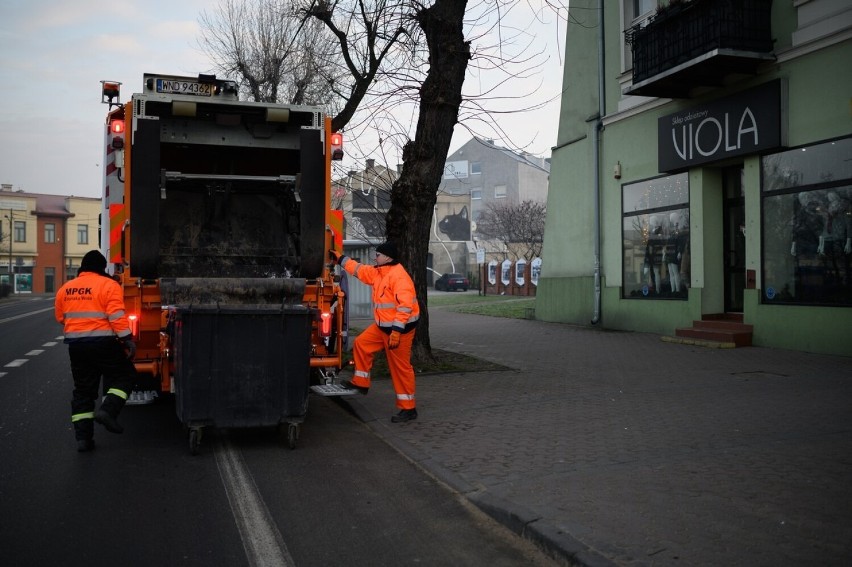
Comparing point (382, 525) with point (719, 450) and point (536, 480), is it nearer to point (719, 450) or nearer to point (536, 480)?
point (536, 480)

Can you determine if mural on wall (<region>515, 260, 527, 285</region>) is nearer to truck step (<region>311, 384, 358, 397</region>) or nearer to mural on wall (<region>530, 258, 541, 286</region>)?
mural on wall (<region>530, 258, 541, 286</region>)

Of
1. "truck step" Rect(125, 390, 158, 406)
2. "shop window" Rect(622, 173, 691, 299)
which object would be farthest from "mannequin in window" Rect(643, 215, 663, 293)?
"truck step" Rect(125, 390, 158, 406)

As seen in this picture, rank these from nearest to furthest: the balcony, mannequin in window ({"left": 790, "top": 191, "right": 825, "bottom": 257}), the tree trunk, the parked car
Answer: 1. the tree trunk
2. mannequin in window ({"left": 790, "top": 191, "right": 825, "bottom": 257})
3. the balcony
4. the parked car

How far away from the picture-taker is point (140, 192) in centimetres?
679

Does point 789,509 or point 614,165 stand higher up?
point 614,165

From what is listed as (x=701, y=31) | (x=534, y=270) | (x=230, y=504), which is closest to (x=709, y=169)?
(x=701, y=31)

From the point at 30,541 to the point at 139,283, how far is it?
306 cm

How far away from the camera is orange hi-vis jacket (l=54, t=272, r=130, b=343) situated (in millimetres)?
6148

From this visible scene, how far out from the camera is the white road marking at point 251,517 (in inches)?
153

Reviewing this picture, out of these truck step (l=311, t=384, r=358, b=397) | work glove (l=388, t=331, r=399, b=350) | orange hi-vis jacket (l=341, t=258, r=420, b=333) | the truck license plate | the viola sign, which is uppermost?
the viola sign

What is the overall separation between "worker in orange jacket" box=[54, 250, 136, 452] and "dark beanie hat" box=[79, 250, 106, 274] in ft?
0.04

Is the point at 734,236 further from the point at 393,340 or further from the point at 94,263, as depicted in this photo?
the point at 94,263

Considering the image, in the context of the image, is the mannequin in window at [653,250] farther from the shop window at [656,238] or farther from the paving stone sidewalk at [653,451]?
the paving stone sidewalk at [653,451]

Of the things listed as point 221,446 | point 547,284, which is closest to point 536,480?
point 221,446
